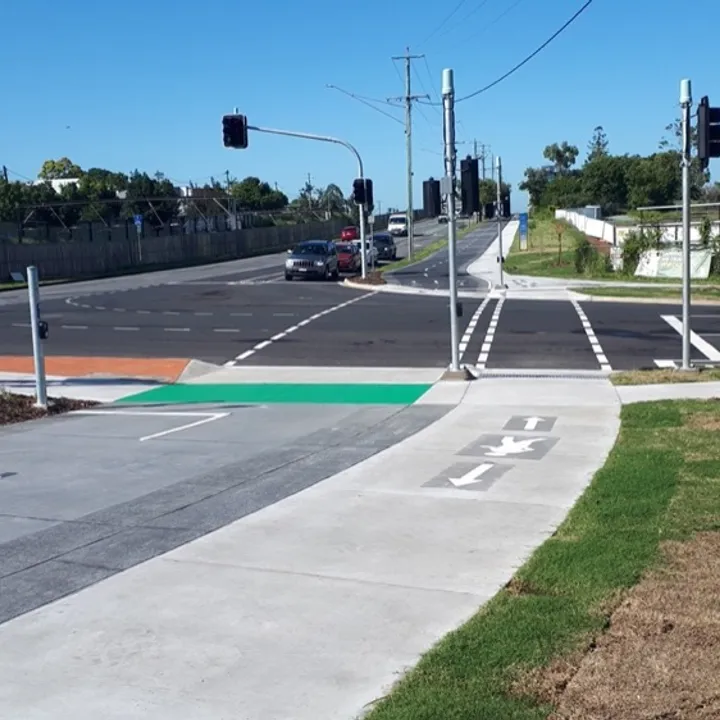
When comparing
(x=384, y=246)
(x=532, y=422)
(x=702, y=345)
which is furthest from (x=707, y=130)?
(x=384, y=246)

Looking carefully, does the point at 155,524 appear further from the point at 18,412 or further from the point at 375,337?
the point at 375,337

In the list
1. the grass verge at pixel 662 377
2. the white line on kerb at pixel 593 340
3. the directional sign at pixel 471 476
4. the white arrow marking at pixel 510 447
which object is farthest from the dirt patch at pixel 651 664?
the white line on kerb at pixel 593 340

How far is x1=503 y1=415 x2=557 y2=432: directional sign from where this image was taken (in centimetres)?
1344

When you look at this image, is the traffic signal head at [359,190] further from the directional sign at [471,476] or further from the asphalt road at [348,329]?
the directional sign at [471,476]

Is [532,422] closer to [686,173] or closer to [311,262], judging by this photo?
[686,173]

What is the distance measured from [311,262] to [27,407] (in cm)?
3417

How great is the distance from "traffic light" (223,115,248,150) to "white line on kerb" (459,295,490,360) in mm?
8856

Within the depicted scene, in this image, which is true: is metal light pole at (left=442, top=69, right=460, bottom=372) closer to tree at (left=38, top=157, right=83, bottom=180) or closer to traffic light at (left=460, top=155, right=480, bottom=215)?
traffic light at (left=460, top=155, right=480, bottom=215)

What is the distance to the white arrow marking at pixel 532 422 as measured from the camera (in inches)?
531

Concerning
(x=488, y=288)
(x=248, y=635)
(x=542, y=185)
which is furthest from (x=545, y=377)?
(x=542, y=185)

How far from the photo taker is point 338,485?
10258mm

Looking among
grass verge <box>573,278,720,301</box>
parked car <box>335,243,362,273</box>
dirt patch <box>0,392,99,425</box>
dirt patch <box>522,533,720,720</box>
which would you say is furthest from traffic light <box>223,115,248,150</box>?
dirt patch <box>522,533,720,720</box>

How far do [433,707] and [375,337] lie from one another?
66.3 feet

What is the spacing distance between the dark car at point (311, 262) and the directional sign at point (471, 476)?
38764mm
